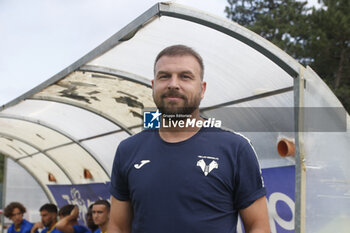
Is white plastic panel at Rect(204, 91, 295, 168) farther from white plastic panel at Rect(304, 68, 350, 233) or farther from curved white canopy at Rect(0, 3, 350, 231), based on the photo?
white plastic panel at Rect(304, 68, 350, 233)

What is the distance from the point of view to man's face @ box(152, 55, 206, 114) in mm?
1863

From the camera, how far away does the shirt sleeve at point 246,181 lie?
6.00 feet

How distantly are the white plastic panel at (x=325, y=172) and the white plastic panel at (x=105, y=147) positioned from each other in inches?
208

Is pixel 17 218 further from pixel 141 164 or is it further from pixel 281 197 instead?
pixel 141 164

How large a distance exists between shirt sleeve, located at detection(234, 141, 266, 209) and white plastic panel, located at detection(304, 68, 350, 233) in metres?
1.74

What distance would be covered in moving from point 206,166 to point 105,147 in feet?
24.7

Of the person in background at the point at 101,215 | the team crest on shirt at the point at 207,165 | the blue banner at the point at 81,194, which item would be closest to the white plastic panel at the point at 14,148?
the blue banner at the point at 81,194

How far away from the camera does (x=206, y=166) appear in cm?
178

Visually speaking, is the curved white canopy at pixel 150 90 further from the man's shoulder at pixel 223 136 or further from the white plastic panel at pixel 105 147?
the man's shoulder at pixel 223 136

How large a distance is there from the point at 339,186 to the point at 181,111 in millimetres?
2364

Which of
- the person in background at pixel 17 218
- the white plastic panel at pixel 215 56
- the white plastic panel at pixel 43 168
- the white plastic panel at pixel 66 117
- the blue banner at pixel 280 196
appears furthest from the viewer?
the white plastic panel at pixel 43 168

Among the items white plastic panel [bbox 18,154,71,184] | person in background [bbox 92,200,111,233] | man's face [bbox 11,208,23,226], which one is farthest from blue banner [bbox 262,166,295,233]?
white plastic panel [bbox 18,154,71,184]

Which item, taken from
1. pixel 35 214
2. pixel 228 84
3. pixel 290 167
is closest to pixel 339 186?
pixel 290 167

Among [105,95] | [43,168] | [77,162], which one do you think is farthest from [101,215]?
[43,168]
